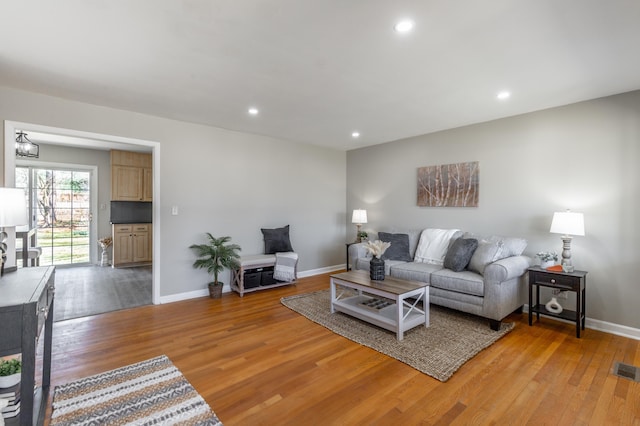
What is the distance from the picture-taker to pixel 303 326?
3.20m

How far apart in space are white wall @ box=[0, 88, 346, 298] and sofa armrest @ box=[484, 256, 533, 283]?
315 centimetres

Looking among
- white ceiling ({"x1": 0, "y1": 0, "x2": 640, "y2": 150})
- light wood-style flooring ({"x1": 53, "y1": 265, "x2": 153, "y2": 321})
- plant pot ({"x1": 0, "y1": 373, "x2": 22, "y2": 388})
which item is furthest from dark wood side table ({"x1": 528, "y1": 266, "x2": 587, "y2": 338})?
light wood-style flooring ({"x1": 53, "y1": 265, "x2": 153, "y2": 321})

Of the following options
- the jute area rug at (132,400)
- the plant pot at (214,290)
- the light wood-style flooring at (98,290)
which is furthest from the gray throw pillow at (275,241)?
the jute area rug at (132,400)

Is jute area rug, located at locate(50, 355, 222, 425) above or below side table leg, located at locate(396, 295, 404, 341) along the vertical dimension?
below

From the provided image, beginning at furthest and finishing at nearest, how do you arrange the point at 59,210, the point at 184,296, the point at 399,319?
the point at 59,210 < the point at 184,296 < the point at 399,319

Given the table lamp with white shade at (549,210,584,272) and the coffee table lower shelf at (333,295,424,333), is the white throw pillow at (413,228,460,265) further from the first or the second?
the table lamp with white shade at (549,210,584,272)

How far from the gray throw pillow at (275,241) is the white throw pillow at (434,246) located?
6.75 feet

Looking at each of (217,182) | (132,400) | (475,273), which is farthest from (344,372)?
(217,182)

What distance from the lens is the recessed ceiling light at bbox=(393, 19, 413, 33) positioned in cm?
189

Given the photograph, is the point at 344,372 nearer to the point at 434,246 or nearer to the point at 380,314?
the point at 380,314

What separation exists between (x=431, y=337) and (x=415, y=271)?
976 millimetres

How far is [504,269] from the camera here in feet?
9.96

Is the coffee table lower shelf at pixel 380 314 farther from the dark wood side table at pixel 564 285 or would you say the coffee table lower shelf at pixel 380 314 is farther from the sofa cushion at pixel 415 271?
the dark wood side table at pixel 564 285

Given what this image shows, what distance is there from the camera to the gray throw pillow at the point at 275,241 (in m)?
4.84
